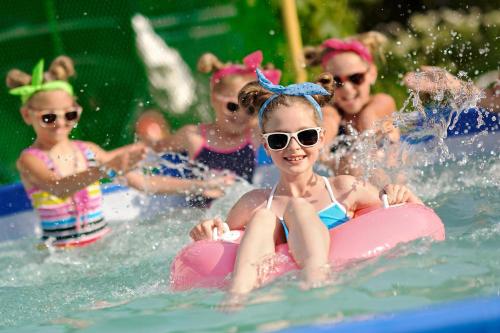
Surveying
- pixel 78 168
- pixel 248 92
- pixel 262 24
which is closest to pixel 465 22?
pixel 262 24

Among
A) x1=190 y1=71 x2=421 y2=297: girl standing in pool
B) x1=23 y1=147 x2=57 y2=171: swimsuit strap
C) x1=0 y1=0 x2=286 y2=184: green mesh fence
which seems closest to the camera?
x1=190 y1=71 x2=421 y2=297: girl standing in pool

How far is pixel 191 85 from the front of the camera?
7.42 metres

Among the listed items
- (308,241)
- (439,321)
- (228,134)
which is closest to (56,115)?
(228,134)

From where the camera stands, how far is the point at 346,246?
11.1 feet

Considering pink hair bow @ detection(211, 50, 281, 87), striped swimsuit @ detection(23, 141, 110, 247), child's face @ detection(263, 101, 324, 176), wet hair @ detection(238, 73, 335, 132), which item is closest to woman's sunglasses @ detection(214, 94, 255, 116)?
pink hair bow @ detection(211, 50, 281, 87)

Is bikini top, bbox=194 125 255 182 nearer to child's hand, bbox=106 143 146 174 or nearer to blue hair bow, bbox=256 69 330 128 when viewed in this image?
child's hand, bbox=106 143 146 174

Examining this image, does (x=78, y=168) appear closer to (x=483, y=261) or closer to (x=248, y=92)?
(x=248, y=92)

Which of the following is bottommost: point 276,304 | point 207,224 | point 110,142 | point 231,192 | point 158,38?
point 276,304

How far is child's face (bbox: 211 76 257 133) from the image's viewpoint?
18.9ft

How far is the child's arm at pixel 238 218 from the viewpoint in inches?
147

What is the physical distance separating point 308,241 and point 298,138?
502mm

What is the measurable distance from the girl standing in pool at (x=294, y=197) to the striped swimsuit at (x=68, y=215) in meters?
1.77

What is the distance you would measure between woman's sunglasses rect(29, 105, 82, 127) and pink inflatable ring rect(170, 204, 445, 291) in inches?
79.4

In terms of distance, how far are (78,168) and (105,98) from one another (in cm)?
177
